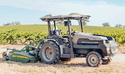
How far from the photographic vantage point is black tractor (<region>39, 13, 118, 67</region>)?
809 cm

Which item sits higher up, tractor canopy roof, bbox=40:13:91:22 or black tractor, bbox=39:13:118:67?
tractor canopy roof, bbox=40:13:91:22

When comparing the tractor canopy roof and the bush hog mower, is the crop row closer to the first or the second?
the bush hog mower

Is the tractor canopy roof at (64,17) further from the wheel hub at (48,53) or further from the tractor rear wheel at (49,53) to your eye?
the wheel hub at (48,53)

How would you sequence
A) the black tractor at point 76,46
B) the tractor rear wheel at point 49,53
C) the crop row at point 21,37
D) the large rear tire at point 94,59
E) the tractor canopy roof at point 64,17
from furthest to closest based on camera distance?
the crop row at point 21,37 → the tractor rear wheel at point 49,53 → the tractor canopy roof at point 64,17 → the black tractor at point 76,46 → the large rear tire at point 94,59

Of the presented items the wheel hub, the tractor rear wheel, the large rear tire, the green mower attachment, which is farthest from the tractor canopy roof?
the large rear tire

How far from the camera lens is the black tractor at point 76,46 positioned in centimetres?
809

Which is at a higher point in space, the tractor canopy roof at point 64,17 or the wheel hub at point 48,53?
the tractor canopy roof at point 64,17

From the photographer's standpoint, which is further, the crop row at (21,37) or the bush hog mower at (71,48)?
the crop row at (21,37)

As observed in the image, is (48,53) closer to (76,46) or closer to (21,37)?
(76,46)

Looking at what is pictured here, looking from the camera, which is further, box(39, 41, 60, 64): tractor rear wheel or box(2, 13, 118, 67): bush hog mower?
box(39, 41, 60, 64): tractor rear wheel

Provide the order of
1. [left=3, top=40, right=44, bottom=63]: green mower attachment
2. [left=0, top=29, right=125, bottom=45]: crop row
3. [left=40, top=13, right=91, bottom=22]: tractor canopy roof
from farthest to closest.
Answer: [left=0, top=29, right=125, bottom=45]: crop row → [left=3, top=40, right=44, bottom=63]: green mower attachment → [left=40, top=13, right=91, bottom=22]: tractor canopy roof

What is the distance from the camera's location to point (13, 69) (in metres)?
7.67

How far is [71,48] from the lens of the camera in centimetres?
852

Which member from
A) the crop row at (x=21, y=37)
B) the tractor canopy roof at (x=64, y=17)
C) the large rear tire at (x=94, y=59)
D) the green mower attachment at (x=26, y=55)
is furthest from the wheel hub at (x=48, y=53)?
the crop row at (x=21, y=37)
